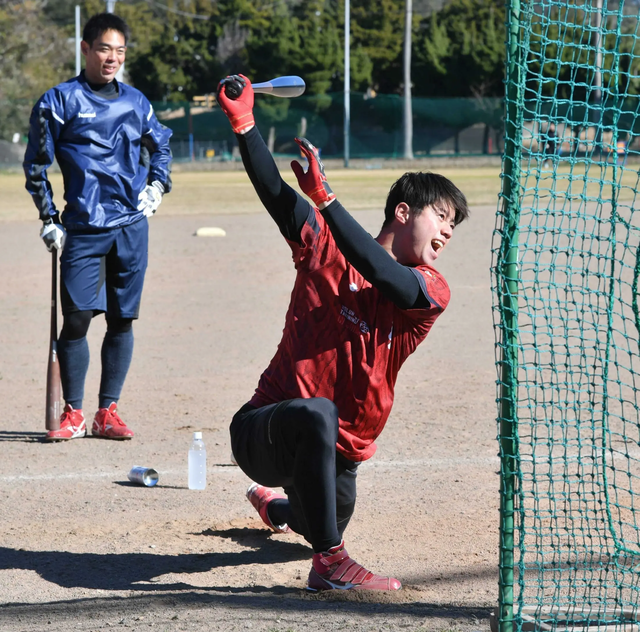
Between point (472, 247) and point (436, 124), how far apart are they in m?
29.0

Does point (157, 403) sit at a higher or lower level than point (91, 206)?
lower

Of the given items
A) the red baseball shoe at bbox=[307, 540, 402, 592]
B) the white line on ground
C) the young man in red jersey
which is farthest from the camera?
the white line on ground

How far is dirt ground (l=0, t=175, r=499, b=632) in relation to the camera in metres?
3.28

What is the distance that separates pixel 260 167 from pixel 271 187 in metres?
0.08

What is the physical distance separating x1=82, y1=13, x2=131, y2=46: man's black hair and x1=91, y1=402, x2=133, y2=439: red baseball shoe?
201 centimetres

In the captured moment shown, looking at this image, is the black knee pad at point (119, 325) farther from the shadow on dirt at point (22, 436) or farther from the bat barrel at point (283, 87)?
the bat barrel at point (283, 87)

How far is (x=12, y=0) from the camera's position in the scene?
59.9 m

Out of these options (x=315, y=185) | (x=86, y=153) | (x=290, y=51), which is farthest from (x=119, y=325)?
(x=290, y=51)

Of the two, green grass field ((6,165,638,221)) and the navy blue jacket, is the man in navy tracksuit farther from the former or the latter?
green grass field ((6,165,638,221))

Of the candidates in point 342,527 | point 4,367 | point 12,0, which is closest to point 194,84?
point 12,0

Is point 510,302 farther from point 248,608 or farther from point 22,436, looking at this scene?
point 22,436

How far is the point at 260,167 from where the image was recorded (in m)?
3.23

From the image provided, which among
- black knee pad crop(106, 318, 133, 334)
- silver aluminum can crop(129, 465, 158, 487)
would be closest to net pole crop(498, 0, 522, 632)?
silver aluminum can crop(129, 465, 158, 487)

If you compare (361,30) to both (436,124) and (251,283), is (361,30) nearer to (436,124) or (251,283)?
(436,124)
